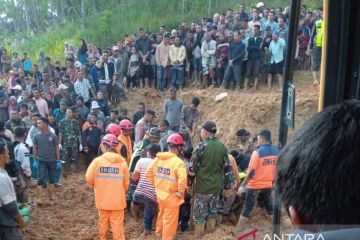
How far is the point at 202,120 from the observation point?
13.9 m

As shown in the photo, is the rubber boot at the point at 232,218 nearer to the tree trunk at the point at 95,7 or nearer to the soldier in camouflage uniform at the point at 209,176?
the soldier in camouflage uniform at the point at 209,176

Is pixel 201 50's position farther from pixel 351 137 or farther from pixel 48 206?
pixel 351 137

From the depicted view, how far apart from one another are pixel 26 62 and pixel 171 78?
6.21 meters

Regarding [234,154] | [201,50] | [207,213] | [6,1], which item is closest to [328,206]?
[207,213]

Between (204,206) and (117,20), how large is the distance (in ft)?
53.8

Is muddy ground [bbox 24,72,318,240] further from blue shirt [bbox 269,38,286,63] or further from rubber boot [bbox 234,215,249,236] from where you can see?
blue shirt [bbox 269,38,286,63]

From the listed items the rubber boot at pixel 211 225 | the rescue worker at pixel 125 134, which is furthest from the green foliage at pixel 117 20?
the rubber boot at pixel 211 225

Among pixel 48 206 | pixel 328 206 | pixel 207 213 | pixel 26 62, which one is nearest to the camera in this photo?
pixel 328 206

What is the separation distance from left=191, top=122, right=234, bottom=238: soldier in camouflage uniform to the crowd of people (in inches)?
0.6

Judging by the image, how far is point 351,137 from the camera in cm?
113

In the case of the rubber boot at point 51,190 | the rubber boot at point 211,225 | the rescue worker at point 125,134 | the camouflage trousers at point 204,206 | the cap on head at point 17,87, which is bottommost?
the rubber boot at point 51,190

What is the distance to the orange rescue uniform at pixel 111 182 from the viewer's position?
725 cm

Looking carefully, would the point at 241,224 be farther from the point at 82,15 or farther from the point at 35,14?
the point at 35,14

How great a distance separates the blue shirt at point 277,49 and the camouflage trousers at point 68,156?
18.1 ft
